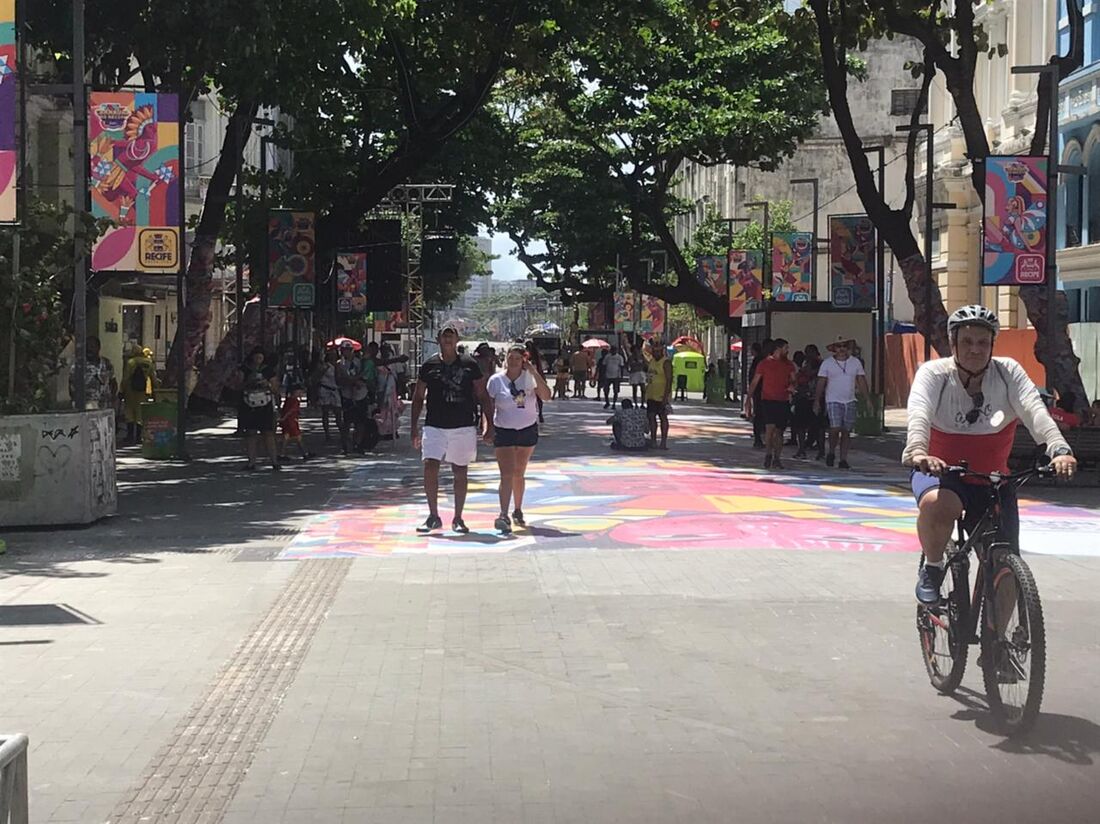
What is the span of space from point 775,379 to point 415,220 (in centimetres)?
3678

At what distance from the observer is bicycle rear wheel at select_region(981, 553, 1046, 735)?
20.3 ft

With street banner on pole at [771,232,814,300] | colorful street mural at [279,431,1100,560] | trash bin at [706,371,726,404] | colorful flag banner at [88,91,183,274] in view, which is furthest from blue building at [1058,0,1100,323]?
colorful flag banner at [88,91,183,274]

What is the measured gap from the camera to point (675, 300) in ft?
138

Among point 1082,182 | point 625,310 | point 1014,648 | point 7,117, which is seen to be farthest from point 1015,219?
point 625,310

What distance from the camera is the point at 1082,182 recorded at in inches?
1304

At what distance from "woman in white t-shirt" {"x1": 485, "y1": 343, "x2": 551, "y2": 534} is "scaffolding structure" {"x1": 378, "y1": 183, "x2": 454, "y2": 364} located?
81.6 feet

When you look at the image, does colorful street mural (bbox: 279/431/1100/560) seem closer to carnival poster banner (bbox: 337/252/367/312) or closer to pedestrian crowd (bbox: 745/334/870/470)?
pedestrian crowd (bbox: 745/334/870/470)

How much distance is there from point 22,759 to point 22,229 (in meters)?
12.8

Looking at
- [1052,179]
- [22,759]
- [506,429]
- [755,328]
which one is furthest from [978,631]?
[755,328]

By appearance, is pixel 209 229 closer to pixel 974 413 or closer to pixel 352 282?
pixel 352 282

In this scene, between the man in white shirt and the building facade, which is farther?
the building facade

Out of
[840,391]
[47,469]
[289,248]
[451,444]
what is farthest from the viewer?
[289,248]

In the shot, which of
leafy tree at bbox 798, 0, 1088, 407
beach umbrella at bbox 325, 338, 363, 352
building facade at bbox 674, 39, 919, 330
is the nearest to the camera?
leafy tree at bbox 798, 0, 1088, 407

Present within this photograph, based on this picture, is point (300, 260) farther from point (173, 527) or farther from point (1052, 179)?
point (173, 527)
